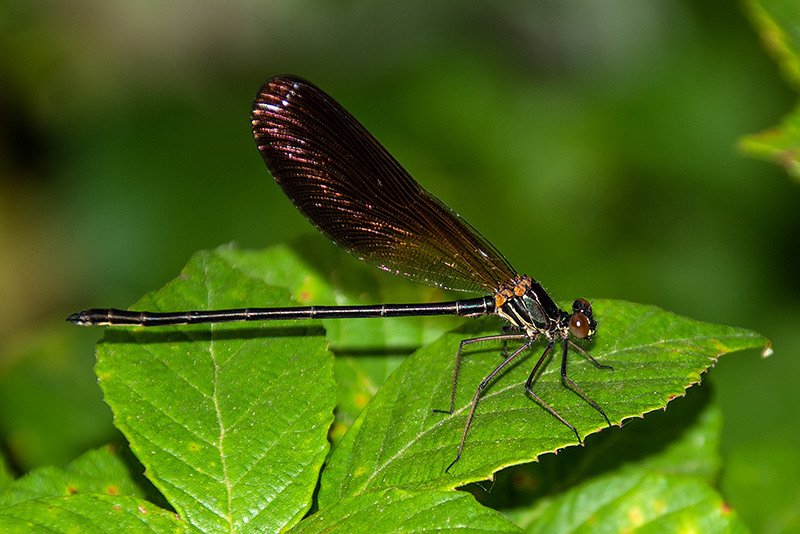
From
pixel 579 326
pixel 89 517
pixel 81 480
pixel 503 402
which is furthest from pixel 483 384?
pixel 81 480

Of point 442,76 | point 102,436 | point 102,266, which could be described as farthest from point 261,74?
point 102,436

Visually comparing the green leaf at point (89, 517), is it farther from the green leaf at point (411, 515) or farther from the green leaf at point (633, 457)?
the green leaf at point (633, 457)

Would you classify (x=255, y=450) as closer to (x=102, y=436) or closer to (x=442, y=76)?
(x=102, y=436)

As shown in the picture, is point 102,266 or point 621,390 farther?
point 102,266

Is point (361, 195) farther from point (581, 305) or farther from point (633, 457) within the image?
point (633, 457)

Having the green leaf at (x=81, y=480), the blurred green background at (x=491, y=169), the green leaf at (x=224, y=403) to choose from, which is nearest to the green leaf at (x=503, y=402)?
the green leaf at (x=224, y=403)
